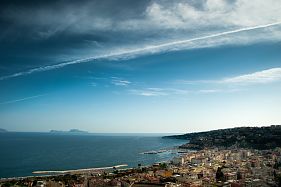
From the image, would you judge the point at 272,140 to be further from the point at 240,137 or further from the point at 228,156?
the point at 228,156

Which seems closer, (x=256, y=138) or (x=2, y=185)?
(x=2, y=185)

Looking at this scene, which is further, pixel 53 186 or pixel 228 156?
pixel 228 156

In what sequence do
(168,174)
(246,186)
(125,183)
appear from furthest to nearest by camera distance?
(168,174) → (125,183) → (246,186)

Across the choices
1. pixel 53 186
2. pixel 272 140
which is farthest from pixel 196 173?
pixel 272 140

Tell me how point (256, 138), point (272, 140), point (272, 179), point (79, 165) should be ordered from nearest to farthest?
1. point (272, 179)
2. point (79, 165)
3. point (272, 140)
4. point (256, 138)

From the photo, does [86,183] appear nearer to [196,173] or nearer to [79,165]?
[196,173]

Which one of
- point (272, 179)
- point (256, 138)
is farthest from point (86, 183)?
point (256, 138)

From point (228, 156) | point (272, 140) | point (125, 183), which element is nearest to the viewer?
point (125, 183)

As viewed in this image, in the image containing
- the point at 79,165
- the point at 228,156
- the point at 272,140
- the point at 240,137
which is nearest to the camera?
the point at 228,156
